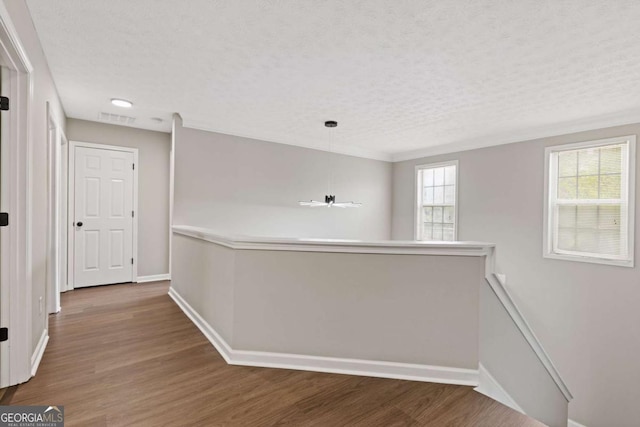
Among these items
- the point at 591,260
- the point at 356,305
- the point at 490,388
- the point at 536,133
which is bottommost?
the point at 490,388

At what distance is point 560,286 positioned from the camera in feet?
13.2

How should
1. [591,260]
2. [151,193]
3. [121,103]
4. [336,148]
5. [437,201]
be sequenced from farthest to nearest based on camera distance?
[437,201]
[336,148]
[151,193]
[591,260]
[121,103]

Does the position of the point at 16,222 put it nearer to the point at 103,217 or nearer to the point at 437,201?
the point at 103,217

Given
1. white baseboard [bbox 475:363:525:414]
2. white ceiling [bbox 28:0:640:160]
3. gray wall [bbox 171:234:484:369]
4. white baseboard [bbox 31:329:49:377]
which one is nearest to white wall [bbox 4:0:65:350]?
white baseboard [bbox 31:329:49:377]

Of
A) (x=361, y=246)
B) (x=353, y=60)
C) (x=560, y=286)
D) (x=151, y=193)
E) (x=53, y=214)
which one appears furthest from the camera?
(x=151, y=193)

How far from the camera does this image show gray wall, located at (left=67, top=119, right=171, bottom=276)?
4.74m

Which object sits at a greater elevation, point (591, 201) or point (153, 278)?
point (591, 201)

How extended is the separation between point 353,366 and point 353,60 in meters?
2.37

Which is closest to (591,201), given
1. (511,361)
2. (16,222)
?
(511,361)

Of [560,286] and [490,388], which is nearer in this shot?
[490,388]

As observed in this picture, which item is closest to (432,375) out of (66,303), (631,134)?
(631,134)

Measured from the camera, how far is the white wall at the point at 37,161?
6.57 feet

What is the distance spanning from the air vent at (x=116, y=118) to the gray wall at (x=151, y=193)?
0.22 meters

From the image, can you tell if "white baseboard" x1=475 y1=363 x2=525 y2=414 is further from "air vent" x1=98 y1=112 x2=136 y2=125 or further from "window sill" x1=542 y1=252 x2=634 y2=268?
"air vent" x1=98 y1=112 x2=136 y2=125
